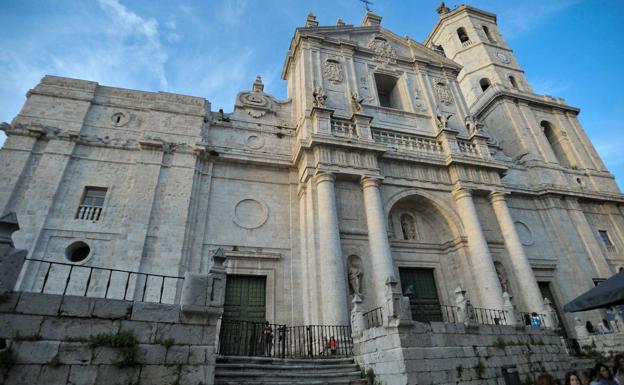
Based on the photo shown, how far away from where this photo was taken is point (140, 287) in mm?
11430

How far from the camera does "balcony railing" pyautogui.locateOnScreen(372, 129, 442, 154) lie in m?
16.4

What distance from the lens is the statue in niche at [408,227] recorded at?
51.2 feet

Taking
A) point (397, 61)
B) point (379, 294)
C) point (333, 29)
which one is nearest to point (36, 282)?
point (379, 294)

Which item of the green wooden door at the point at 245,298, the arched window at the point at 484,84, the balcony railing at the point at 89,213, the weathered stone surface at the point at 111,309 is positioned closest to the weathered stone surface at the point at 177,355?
the weathered stone surface at the point at 111,309

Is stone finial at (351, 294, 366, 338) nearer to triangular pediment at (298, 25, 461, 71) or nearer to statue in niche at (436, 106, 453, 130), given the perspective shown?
statue in niche at (436, 106, 453, 130)

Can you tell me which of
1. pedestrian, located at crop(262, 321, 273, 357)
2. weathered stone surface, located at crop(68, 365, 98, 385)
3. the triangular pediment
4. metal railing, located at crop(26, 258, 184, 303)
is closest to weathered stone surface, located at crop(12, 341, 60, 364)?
weathered stone surface, located at crop(68, 365, 98, 385)

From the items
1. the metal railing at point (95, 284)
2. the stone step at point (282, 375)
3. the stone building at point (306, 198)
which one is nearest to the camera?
the stone step at point (282, 375)

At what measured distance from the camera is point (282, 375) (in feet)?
26.2

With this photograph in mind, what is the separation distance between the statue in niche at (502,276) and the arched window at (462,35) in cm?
2306

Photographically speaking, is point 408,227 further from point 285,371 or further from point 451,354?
point 285,371

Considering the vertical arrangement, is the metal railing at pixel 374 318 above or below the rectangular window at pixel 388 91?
below

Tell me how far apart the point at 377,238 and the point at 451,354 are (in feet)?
16.9

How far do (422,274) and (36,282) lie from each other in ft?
47.5

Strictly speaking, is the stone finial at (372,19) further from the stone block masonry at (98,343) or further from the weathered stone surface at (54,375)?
the weathered stone surface at (54,375)
